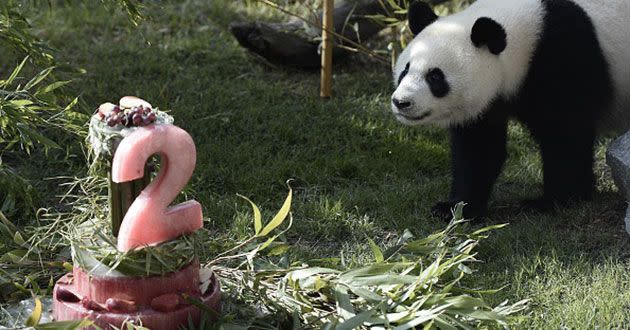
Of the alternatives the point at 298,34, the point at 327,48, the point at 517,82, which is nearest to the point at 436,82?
the point at 517,82

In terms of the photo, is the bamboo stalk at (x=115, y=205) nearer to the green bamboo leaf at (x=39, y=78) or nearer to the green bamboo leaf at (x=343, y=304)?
the green bamboo leaf at (x=343, y=304)

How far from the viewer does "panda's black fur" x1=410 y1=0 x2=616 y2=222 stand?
3965mm

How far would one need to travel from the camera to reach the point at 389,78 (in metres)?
6.05

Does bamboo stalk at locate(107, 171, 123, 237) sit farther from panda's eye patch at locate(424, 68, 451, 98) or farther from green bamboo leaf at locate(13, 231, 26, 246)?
panda's eye patch at locate(424, 68, 451, 98)

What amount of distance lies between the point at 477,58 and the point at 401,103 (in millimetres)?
344

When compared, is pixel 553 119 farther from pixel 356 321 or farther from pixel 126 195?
pixel 126 195

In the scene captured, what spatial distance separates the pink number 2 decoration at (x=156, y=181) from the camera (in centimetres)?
276

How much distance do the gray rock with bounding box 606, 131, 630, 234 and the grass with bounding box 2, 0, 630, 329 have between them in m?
0.19

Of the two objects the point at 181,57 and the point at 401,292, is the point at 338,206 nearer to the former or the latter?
the point at 401,292

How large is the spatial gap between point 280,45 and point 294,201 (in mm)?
1882

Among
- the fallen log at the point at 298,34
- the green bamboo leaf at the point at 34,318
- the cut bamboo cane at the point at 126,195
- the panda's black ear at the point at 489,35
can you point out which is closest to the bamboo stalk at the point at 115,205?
the cut bamboo cane at the point at 126,195

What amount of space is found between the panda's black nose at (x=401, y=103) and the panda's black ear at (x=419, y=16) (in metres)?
0.43

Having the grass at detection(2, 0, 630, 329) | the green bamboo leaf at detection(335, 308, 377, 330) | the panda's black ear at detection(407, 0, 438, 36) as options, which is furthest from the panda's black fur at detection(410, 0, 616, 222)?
the green bamboo leaf at detection(335, 308, 377, 330)

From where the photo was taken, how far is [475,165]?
13.7ft
